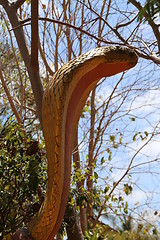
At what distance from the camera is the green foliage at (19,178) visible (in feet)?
3.78

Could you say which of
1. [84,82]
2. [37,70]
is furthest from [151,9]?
[37,70]

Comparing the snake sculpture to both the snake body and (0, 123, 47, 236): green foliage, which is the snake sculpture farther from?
(0, 123, 47, 236): green foliage

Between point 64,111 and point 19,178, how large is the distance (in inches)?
21.7

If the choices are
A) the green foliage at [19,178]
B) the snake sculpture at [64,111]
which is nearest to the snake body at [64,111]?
the snake sculpture at [64,111]

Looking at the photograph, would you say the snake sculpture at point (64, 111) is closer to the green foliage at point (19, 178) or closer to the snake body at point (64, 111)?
the snake body at point (64, 111)

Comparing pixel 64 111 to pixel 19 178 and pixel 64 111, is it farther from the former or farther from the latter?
pixel 19 178

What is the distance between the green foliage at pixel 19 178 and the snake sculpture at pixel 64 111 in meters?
0.37

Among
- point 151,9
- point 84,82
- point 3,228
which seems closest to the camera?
point 151,9

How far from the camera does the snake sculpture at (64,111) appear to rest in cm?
73

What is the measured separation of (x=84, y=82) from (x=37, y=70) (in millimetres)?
514

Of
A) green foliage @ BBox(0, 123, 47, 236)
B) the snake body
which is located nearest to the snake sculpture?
the snake body

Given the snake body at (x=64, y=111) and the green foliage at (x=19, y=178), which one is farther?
the green foliage at (x=19, y=178)

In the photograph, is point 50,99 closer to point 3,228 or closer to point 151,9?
point 151,9

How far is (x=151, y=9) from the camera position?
0.52 m
